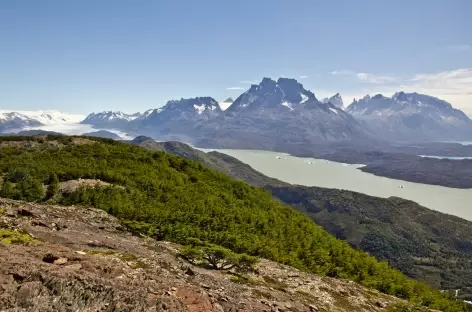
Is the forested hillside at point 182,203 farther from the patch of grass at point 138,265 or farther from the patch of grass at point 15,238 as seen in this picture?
the patch of grass at point 15,238

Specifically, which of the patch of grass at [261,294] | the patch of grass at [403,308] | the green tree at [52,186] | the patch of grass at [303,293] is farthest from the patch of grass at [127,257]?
the green tree at [52,186]

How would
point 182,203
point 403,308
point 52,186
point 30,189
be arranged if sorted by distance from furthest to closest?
point 182,203
point 52,186
point 30,189
point 403,308

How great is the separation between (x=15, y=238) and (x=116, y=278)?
9.04 metres

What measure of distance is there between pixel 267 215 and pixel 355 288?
31.0 metres

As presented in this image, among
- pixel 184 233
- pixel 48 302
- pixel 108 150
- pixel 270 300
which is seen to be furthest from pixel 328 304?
pixel 108 150

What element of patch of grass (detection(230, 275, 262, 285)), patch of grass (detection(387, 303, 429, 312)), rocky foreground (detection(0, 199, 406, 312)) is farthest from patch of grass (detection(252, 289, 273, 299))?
patch of grass (detection(387, 303, 429, 312))

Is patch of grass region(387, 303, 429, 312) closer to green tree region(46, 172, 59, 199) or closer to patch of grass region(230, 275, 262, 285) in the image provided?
patch of grass region(230, 275, 262, 285)

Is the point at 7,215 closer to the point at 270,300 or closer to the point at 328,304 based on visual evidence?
the point at 270,300

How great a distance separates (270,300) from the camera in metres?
24.2

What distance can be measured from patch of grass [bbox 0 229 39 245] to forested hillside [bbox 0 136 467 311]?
14655 mm

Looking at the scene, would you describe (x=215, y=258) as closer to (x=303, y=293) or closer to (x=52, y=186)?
(x=303, y=293)

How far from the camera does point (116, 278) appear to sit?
19.4 m

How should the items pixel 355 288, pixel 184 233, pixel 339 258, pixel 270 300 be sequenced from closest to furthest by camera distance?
pixel 270 300 < pixel 355 288 < pixel 184 233 < pixel 339 258

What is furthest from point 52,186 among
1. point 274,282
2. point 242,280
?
point 274,282
